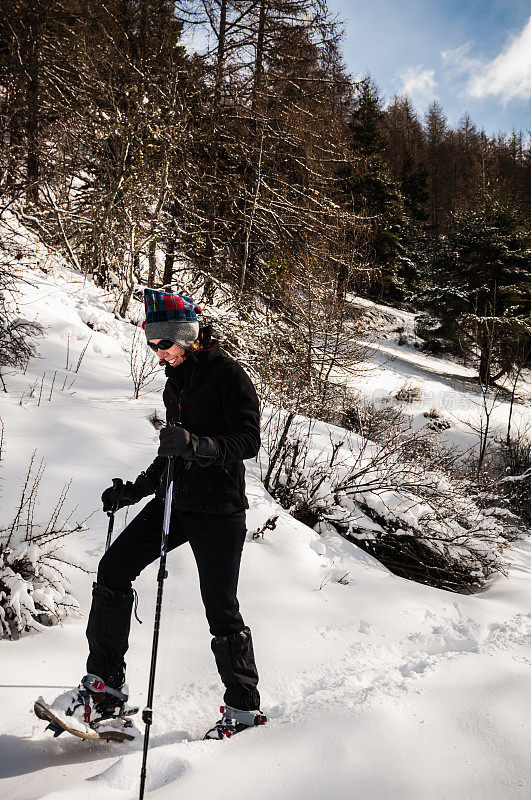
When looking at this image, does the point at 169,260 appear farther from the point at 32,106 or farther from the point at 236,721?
the point at 236,721

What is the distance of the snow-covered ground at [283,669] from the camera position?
73.6 inches

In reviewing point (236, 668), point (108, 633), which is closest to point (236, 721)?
point (236, 668)

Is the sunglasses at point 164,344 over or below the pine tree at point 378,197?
below

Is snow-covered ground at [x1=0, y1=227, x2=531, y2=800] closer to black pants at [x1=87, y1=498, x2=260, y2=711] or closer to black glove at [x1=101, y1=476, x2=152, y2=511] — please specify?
black pants at [x1=87, y1=498, x2=260, y2=711]

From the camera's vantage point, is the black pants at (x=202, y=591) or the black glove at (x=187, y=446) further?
the black pants at (x=202, y=591)

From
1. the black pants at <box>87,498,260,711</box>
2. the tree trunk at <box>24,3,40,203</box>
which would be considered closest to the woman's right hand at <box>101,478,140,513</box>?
the black pants at <box>87,498,260,711</box>

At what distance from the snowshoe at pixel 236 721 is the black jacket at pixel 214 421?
92 cm

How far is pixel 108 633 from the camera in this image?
7.82ft

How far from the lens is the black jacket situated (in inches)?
89.8

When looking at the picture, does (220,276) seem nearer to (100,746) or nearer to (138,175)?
(138,175)

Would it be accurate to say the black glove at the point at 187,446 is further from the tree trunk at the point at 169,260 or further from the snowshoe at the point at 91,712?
the tree trunk at the point at 169,260

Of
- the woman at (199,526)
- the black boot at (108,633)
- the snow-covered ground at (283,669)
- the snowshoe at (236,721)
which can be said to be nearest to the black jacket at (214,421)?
the woman at (199,526)

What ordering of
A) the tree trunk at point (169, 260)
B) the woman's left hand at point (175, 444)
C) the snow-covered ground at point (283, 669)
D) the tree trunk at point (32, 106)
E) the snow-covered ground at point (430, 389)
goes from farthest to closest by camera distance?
the snow-covered ground at point (430, 389)
the tree trunk at point (169, 260)
the tree trunk at point (32, 106)
the woman's left hand at point (175, 444)
the snow-covered ground at point (283, 669)

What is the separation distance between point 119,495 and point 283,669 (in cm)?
155
